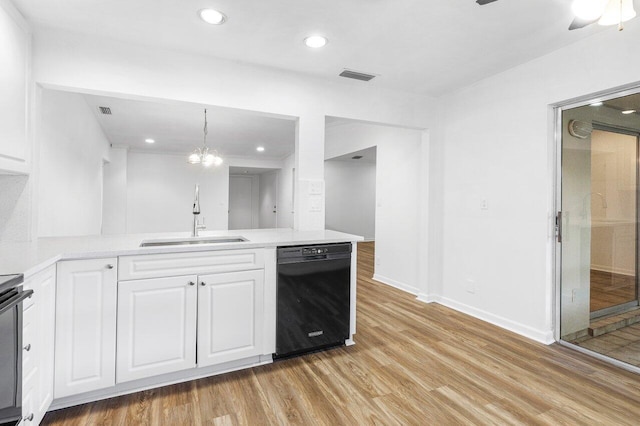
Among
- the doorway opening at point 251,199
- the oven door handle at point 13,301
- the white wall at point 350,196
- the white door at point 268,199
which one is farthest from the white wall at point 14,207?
the doorway opening at point 251,199

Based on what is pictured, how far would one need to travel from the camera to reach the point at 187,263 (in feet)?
6.95

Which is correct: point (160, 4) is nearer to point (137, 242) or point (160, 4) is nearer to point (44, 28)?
point (44, 28)

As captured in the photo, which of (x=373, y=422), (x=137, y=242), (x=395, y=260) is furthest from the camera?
(x=395, y=260)

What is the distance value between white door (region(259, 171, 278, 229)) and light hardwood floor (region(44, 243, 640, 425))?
7358 mm

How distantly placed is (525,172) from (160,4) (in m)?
3.15

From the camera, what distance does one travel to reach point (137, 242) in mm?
2240

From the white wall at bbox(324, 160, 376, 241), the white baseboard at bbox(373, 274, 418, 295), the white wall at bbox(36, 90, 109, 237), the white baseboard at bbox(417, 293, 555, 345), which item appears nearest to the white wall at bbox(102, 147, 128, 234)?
the white wall at bbox(36, 90, 109, 237)

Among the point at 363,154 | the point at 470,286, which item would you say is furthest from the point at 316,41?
the point at 363,154

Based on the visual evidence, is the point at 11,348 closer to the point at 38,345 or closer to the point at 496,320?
the point at 38,345

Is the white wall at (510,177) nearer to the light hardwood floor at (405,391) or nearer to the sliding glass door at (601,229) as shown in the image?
the sliding glass door at (601,229)

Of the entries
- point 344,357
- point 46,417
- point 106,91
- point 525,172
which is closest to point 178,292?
point 46,417

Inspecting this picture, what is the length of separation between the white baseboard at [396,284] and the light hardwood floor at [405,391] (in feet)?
4.70

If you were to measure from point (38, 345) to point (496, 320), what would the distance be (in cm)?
351

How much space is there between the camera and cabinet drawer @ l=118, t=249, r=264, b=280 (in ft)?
6.49
